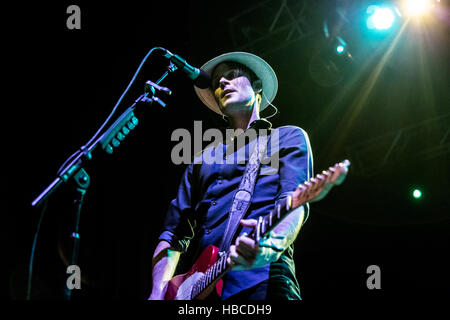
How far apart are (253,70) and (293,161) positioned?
127 centimetres

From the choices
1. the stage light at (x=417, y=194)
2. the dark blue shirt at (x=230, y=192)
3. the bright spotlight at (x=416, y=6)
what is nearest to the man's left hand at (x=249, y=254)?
the dark blue shirt at (x=230, y=192)

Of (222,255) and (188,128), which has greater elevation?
(188,128)

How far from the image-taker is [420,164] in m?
6.62

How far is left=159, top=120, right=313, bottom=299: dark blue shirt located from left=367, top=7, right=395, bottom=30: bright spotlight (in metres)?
3.13

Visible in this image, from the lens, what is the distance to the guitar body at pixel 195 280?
2.13 meters

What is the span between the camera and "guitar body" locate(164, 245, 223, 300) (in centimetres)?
213

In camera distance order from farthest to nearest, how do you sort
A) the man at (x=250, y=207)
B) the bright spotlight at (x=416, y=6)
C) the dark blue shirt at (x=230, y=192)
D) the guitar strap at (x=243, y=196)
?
the bright spotlight at (x=416, y=6) → the guitar strap at (x=243, y=196) → the dark blue shirt at (x=230, y=192) → the man at (x=250, y=207)

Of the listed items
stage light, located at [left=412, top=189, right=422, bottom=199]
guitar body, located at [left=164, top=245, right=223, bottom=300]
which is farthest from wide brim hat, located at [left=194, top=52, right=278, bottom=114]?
stage light, located at [left=412, top=189, right=422, bottom=199]

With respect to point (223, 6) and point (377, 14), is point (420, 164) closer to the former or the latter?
point (377, 14)

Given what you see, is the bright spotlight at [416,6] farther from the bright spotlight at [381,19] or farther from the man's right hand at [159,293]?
the man's right hand at [159,293]

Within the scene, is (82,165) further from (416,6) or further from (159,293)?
(416,6)

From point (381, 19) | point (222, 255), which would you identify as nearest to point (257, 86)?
point (222, 255)

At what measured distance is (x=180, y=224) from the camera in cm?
287

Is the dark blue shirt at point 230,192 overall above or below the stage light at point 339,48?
below
